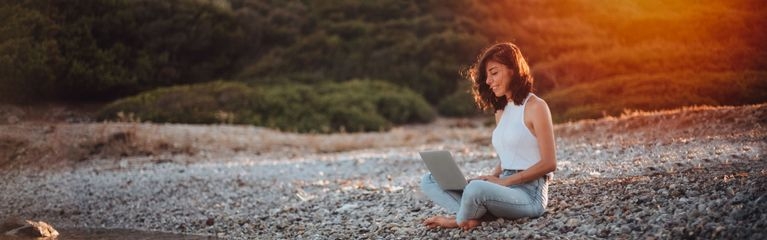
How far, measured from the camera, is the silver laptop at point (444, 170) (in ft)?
19.5

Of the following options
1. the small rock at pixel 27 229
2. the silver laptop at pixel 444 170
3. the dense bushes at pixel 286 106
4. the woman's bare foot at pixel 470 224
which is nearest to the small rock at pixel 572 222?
the woman's bare foot at pixel 470 224

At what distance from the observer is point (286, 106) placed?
21.7m

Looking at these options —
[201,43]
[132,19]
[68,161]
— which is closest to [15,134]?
[68,161]

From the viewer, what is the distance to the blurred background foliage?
59.1ft

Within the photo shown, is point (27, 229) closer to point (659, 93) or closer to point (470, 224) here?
point (470, 224)

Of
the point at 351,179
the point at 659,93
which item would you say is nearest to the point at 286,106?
the point at 659,93

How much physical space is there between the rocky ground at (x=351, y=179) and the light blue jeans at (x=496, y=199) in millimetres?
129

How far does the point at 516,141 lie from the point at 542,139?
0.83 ft

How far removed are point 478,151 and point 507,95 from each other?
28.6 feet

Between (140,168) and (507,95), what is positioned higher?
(507,95)

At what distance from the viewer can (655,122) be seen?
13.2 m

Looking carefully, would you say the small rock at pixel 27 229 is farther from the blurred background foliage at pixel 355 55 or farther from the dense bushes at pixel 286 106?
the dense bushes at pixel 286 106

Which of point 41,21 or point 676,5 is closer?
point 41,21

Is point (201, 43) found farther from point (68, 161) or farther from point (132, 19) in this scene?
point (68, 161)
